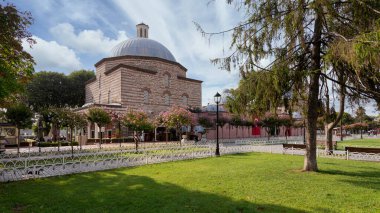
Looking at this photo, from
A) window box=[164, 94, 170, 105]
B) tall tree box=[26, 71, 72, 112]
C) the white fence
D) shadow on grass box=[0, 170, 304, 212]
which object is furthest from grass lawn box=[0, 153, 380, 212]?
tall tree box=[26, 71, 72, 112]

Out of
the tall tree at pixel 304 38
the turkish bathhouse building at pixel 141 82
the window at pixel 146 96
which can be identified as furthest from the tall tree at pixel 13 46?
the window at pixel 146 96

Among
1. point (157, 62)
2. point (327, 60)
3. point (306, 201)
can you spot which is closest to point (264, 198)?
point (306, 201)

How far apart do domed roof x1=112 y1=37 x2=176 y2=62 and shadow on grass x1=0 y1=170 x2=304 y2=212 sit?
35.7 metres

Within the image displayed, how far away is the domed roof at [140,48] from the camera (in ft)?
143

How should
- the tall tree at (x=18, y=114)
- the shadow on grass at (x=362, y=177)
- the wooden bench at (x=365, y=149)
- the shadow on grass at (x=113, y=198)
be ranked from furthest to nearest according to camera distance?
the tall tree at (x=18, y=114) < the wooden bench at (x=365, y=149) < the shadow on grass at (x=362, y=177) < the shadow on grass at (x=113, y=198)

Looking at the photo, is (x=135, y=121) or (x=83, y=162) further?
(x=135, y=121)

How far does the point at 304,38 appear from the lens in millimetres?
9859

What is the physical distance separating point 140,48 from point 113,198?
127 feet

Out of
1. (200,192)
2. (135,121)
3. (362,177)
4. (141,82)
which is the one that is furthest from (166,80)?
(200,192)

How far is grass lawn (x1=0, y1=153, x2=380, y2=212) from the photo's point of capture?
6418mm

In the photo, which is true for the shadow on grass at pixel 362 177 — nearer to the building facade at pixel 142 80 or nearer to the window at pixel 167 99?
the building facade at pixel 142 80

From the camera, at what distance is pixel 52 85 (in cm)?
4416

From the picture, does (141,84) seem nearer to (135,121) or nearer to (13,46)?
(135,121)

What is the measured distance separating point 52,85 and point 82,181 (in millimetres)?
39409
